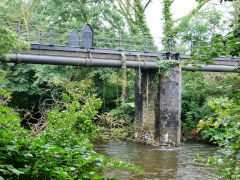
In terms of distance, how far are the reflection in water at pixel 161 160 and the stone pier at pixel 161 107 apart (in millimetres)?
807

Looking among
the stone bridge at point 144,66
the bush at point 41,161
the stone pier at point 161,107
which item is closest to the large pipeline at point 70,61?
the stone bridge at point 144,66

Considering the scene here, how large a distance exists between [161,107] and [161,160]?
3841 millimetres

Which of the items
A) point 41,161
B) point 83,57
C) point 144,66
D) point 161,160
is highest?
point 83,57

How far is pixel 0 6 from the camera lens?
9195 millimetres

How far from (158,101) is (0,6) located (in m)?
9.93

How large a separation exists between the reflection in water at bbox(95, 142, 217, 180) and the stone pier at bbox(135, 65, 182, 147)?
2.65 feet

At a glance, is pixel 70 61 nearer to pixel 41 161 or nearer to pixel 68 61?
pixel 68 61

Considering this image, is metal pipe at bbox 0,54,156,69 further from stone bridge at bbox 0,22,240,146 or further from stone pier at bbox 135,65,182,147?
stone pier at bbox 135,65,182,147

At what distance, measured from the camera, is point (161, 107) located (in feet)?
52.8

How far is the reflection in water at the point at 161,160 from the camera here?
1040 centimetres

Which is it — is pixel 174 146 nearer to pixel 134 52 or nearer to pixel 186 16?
pixel 134 52

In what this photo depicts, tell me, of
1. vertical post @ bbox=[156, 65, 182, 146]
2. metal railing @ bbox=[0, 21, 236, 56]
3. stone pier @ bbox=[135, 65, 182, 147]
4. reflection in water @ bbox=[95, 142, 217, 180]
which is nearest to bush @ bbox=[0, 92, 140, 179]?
reflection in water @ bbox=[95, 142, 217, 180]

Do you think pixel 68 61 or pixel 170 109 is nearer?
pixel 68 61

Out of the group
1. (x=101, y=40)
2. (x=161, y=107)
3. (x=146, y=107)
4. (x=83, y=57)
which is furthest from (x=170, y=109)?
(x=101, y=40)
